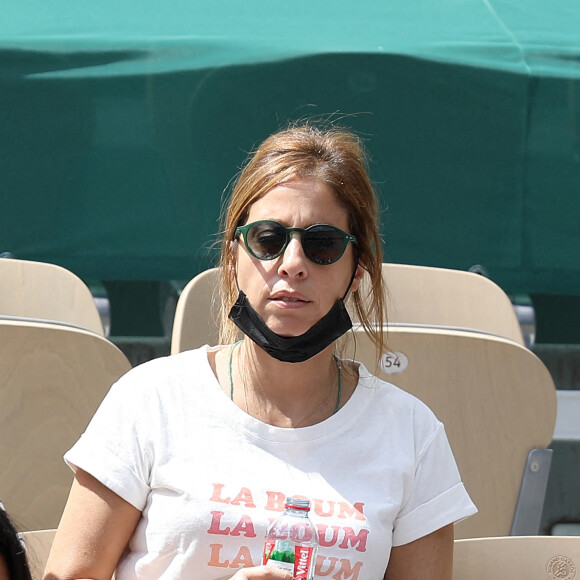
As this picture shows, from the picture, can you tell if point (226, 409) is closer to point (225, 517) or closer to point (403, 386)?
point (225, 517)

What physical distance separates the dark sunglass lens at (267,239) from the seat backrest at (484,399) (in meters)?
0.57

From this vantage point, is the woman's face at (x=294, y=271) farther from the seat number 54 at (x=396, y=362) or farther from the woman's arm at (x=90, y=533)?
the seat number 54 at (x=396, y=362)

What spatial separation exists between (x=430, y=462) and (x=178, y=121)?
5.24 feet

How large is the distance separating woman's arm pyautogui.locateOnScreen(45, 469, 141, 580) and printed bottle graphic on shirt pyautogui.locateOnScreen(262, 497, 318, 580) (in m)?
0.23

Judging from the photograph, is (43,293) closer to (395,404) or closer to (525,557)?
(395,404)

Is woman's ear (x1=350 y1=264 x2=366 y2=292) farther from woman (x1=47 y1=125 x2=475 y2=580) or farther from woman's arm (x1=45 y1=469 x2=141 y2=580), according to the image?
woman's arm (x1=45 y1=469 x2=141 y2=580)

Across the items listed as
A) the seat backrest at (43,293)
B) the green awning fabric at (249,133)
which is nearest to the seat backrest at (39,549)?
the seat backrest at (43,293)

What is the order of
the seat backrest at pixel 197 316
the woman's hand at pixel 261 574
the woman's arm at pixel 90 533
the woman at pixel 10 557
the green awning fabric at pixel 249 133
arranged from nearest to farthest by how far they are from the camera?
1. the woman at pixel 10 557
2. the woman's hand at pixel 261 574
3. the woman's arm at pixel 90 533
4. the seat backrest at pixel 197 316
5. the green awning fabric at pixel 249 133

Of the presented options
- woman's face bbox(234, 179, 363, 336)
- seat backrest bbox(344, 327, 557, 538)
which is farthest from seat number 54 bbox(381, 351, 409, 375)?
woman's face bbox(234, 179, 363, 336)

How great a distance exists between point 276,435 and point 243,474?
0.09 m

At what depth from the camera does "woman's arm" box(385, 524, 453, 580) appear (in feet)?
5.18

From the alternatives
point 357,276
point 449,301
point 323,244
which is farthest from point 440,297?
point 323,244

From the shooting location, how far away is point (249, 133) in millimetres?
2949

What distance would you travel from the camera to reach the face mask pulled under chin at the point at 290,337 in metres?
1.62
